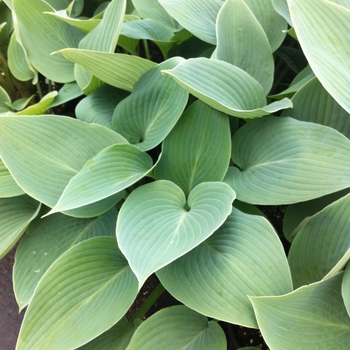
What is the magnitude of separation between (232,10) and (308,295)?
512 mm

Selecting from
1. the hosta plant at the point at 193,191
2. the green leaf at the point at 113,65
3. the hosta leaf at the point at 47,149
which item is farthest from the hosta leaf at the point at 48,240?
the green leaf at the point at 113,65

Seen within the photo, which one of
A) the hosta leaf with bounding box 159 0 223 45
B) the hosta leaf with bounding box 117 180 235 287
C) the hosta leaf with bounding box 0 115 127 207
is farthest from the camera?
the hosta leaf with bounding box 159 0 223 45

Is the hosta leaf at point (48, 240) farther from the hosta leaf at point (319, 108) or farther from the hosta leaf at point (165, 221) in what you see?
the hosta leaf at point (319, 108)

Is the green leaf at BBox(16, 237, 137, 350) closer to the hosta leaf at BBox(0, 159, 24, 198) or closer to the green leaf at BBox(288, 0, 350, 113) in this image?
the hosta leaf at BBox(0, 159, 24, 198)

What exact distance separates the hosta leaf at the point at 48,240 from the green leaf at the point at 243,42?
0.39 m

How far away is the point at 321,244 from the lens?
556 mm

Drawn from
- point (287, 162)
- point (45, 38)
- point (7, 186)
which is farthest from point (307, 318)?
point (45, 38)

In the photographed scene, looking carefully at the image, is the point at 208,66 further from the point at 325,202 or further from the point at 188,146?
the point at 325,202

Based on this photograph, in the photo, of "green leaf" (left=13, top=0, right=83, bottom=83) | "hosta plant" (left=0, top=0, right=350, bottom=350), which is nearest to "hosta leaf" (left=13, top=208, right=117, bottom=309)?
"hosta plant" (left=0, top=0, right=350, bottom=350)

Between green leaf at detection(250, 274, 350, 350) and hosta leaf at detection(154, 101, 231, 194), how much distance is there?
22cm

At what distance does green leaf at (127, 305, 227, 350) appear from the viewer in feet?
1.84

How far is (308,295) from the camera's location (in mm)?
489

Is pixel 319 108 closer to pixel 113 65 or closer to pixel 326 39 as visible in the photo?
pixel 326 39

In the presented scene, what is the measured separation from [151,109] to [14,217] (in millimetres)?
348
